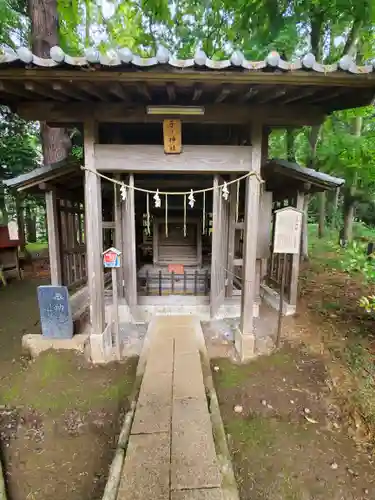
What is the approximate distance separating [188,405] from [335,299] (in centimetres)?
537

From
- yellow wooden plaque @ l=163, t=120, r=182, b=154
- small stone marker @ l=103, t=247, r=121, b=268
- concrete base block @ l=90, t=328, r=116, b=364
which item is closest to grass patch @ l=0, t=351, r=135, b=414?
concrete base block @ l=90, t=328, r=116, b=364

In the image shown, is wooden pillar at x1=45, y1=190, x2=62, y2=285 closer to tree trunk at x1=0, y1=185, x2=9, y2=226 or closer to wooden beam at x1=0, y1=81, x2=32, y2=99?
wooden beam at x1=0, y1=81, x2=32, y2=99

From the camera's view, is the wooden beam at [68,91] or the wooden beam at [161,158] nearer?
the wooden beam at [68,91]

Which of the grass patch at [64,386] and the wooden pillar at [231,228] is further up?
the wooden pillar at [231,228]

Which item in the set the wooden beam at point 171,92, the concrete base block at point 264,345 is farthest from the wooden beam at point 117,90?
the concrete base block at point 264,345

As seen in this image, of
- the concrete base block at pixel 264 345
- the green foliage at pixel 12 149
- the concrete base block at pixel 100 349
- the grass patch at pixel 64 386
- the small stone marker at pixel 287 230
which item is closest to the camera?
the grass patch at pixel 64 386

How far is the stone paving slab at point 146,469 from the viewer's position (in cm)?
194

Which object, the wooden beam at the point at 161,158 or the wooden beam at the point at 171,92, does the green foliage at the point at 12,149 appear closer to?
the wooden beam at the point at 161,158

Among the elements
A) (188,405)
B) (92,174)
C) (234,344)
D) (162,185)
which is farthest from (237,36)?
(188,405)

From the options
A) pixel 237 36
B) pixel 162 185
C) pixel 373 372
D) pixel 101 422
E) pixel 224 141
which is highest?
pixel 237 36

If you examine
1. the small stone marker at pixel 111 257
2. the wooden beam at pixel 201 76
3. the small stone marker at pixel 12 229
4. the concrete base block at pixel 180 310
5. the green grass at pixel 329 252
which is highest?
the wooden beam at pixel 201 76

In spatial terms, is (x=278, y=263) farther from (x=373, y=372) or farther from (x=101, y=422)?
(x=101, y=422)

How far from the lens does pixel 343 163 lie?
9.27 metres

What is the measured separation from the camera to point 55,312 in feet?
15.0
